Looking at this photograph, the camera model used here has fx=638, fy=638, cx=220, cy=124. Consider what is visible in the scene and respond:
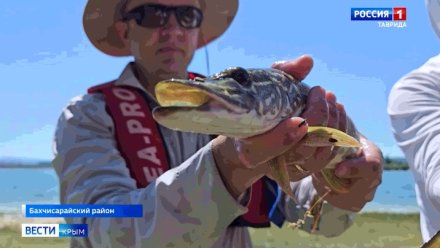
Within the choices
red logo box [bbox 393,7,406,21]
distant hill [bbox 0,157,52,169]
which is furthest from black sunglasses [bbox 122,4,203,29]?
red logo box [bbox 393,7,406,21]

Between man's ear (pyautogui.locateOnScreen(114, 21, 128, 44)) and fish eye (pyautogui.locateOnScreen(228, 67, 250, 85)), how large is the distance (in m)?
0.67

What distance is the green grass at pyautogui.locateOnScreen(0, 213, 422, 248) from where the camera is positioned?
1.54 metres

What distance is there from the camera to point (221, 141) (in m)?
1.05

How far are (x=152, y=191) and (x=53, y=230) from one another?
19.1 inches

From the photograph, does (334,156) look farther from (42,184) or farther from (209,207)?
(42,184)

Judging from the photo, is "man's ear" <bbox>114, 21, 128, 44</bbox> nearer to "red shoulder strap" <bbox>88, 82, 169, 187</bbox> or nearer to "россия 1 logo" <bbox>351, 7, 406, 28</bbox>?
"red shoulder strap" <bbox>88, 82, 169, 187</bbox>

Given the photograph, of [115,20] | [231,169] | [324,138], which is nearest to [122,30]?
[115,20]

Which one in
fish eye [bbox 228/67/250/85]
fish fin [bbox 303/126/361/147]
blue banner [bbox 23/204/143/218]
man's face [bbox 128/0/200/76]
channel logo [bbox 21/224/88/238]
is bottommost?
channel logo [bbox 21/224/88/238]

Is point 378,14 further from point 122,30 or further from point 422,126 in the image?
point 122,30

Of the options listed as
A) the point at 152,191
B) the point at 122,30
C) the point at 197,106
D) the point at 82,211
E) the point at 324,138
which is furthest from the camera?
the point at 122,30

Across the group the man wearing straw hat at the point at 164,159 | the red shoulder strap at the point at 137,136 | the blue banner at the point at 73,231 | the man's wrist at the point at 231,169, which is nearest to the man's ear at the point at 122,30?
the man wearing straw hat at the point at 164,159

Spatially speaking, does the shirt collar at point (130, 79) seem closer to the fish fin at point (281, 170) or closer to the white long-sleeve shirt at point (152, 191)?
the white long-sleeve shirt at point (152, 191)

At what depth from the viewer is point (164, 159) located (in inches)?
56.2

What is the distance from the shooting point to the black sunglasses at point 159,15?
1.47m
